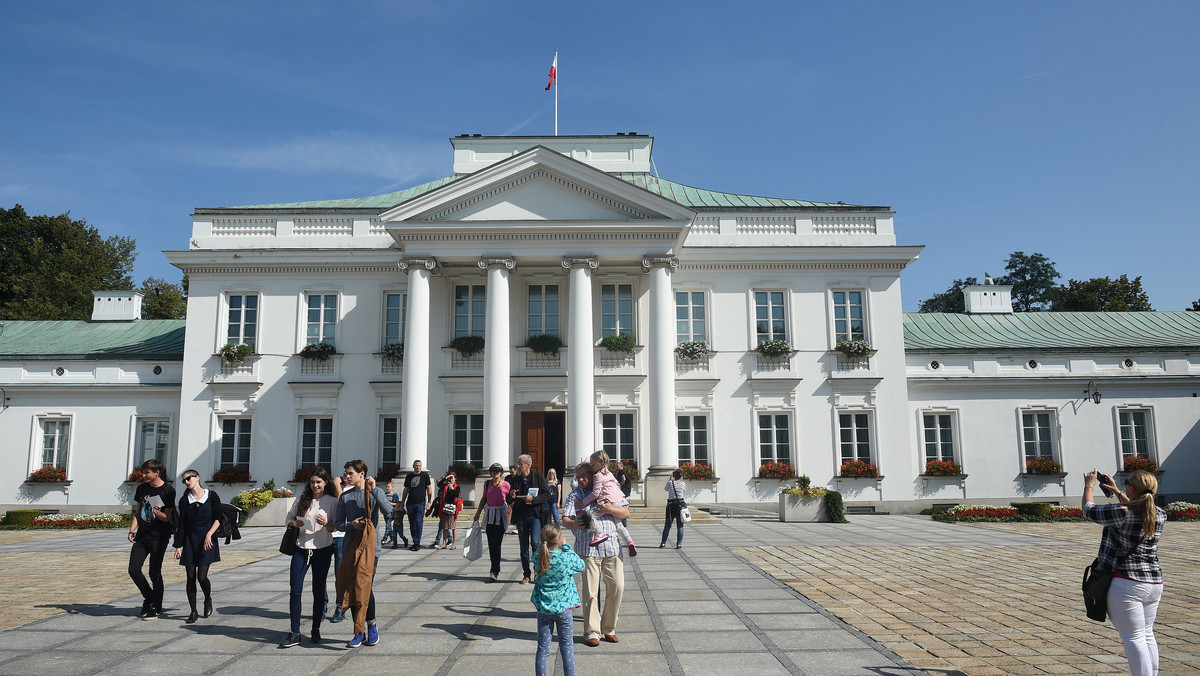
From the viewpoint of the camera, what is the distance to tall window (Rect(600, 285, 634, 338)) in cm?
2534

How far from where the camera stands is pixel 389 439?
25.3 meters

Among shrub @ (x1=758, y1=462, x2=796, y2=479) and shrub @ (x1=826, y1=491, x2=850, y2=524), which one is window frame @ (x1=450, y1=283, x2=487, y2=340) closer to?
shrub @ (x1=758, y1=462, x2=796, y2=479)

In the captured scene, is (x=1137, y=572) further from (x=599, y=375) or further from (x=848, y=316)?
(x=848, y=316)

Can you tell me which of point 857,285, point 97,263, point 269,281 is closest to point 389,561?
point 269,281

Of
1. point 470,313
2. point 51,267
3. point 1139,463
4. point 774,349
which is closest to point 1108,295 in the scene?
point 1139,463

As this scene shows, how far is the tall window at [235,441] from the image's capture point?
82.7ft

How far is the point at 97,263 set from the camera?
146 feet

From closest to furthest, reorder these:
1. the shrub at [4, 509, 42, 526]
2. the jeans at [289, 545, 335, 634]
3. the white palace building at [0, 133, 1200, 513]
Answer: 1. the jeans at [289, 545, 335, 634]
2. the shrub at [4, 509, 42, 526]
3. the white palace building at [0, 133, 1200, 513]

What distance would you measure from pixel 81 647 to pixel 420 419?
15.2 meters

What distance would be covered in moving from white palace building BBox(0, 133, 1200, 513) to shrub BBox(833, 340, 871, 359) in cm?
24

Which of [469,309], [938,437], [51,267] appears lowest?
[938,437]

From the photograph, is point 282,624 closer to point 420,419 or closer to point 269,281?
point 420,419

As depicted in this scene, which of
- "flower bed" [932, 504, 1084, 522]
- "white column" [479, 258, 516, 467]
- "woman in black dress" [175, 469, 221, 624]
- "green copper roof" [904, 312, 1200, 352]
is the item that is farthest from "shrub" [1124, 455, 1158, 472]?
"woman in black dress" [175, 469, 221, 624]

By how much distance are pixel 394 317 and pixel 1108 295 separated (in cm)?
4140
